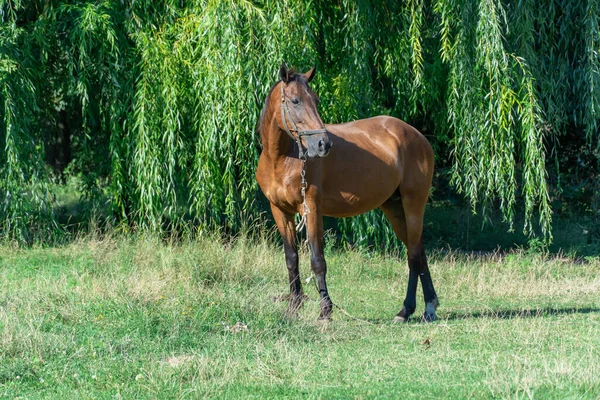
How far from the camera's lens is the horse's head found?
630 centimetres

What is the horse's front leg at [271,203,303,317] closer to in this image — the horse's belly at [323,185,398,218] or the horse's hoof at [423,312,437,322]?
the horse's belly at [323,185,398,218]

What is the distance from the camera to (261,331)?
238 inches

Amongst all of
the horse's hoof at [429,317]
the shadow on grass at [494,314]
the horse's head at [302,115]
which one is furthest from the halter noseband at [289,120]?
the horse's hoof at [429,317]

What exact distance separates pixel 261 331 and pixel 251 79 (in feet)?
11.3

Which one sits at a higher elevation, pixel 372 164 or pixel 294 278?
pixel 372 164

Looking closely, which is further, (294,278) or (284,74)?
(294,278)

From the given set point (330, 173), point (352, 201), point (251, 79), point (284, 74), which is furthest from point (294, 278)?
point (251, 79)

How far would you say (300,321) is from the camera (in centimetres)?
645

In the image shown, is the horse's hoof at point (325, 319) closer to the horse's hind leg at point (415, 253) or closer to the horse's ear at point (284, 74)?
the horse's hind leg at point (415, 253)

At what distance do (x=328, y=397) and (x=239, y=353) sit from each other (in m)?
1.05

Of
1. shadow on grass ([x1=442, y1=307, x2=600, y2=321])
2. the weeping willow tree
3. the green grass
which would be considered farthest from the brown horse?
the weeping willow tree

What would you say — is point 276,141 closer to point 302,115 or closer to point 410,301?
point 302,115

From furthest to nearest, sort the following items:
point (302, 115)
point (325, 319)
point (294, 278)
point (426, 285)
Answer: point (426, 285)
point (294, 278)
point (325, 319)
point (302, 115)

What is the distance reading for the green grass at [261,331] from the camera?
4.88 meters
